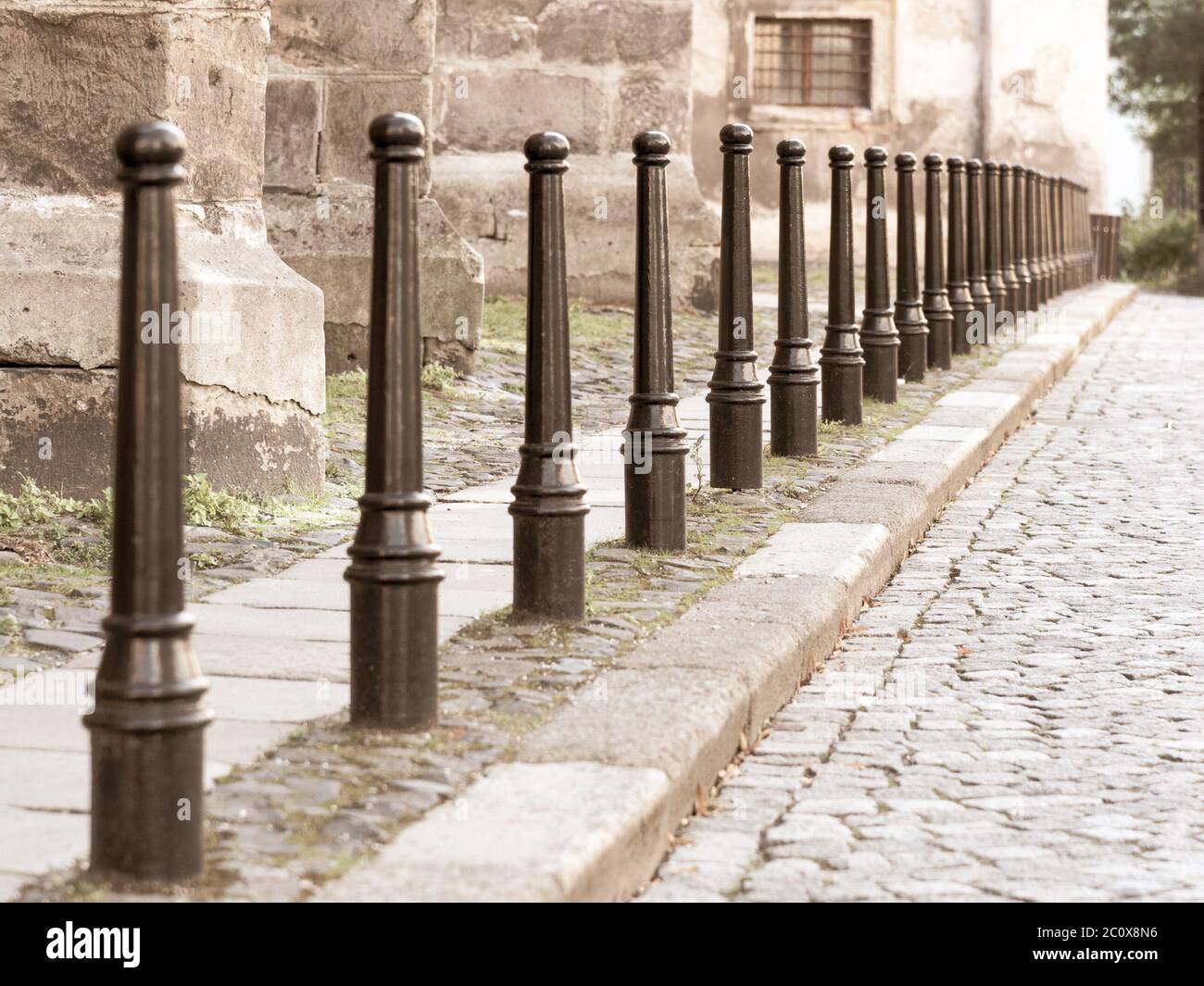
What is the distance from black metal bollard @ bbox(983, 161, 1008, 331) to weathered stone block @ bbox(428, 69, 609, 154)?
8.88 ft

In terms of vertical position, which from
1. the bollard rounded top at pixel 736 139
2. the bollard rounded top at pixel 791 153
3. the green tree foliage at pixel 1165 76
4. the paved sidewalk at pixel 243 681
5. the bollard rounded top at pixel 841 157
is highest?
the green tree foliage at pixel 1165 76

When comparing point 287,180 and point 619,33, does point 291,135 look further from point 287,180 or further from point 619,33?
point 619,33

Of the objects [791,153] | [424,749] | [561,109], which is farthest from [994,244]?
[424,749]


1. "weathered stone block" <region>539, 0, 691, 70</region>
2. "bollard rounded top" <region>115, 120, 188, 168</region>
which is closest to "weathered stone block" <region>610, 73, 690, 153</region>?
"weathered stone block" <region>539, 0, 691, 70</region>

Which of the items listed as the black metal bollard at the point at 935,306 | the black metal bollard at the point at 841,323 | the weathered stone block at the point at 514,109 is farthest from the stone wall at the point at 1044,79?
the black metal bollard at the point at 841,323

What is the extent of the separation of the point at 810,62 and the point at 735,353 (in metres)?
19.7

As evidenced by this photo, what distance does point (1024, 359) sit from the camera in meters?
12.1

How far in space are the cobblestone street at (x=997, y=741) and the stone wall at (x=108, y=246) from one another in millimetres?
1913

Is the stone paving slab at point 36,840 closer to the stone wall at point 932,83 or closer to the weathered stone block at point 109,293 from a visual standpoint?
the weathered stone block at point 109,293

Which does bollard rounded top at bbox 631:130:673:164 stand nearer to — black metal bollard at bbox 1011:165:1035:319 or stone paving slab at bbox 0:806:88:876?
stone paving slab at bbox 0:806:88:876

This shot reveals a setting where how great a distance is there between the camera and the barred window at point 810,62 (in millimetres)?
25109
